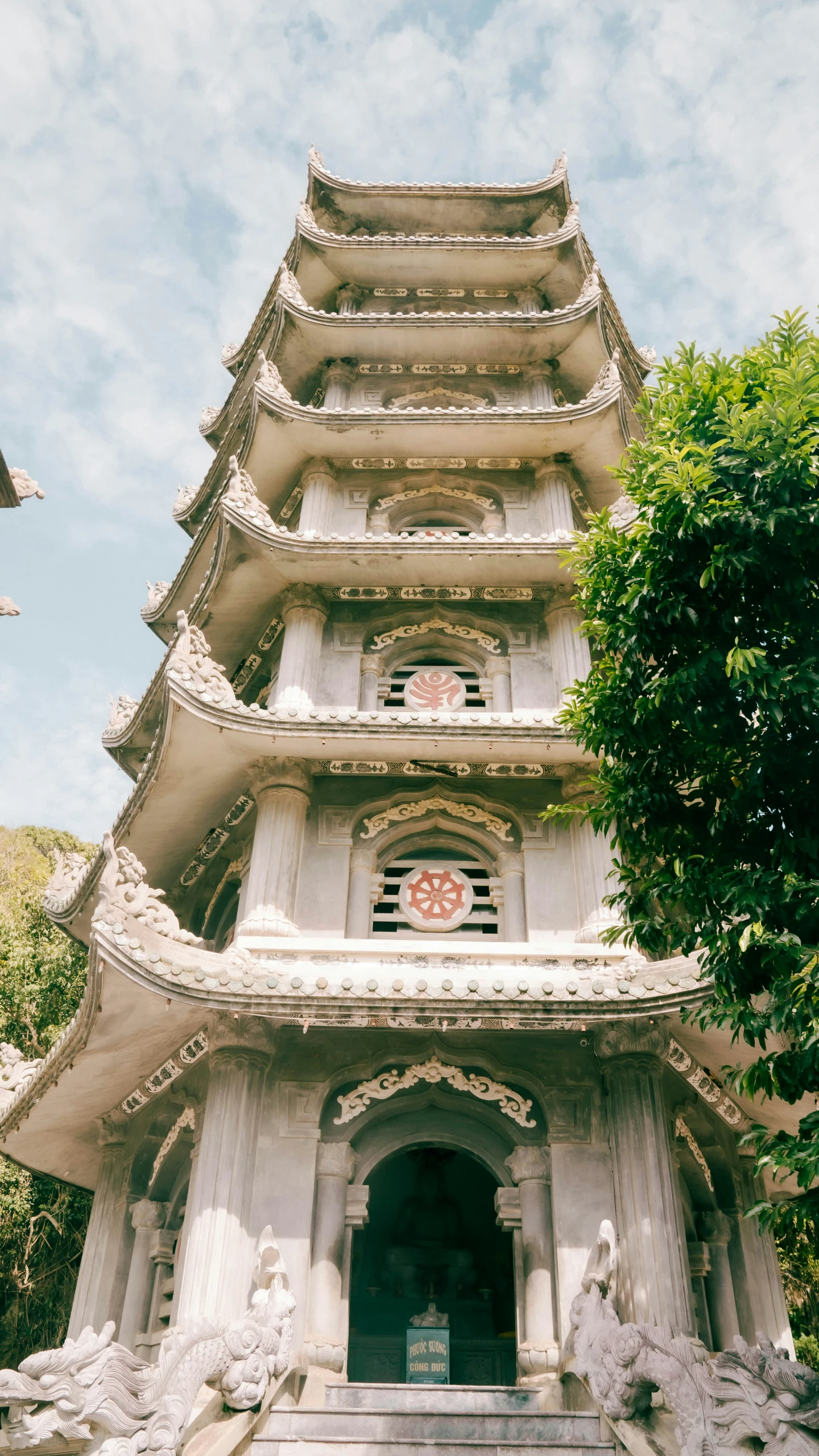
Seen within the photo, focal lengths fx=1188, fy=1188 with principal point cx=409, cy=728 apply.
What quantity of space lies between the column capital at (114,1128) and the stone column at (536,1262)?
436cm

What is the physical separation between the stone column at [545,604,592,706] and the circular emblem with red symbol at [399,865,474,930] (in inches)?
94.8

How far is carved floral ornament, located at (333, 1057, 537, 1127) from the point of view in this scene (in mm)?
10570

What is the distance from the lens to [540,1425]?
8680 mm

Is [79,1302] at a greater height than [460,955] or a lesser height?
lesser

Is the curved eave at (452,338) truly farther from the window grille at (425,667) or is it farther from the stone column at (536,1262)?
A: the stone column at (536,1262)

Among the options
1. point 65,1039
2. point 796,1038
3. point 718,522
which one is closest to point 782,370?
point 718,522

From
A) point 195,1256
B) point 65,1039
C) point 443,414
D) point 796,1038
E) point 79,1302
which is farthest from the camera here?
point 443,414

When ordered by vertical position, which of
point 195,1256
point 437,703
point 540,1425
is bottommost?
point 540,1425

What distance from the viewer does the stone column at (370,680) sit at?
→ 45.1 ft

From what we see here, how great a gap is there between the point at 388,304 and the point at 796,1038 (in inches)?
534

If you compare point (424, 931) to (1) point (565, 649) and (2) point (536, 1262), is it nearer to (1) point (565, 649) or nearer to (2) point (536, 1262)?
(2) point (536, 1262)

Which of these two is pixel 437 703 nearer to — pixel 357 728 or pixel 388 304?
pixel 357 728

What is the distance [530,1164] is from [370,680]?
230 inches

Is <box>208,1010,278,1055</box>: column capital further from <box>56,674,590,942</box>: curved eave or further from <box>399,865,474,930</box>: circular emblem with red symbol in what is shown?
<box>56,674,590,942</box>: curved eave
